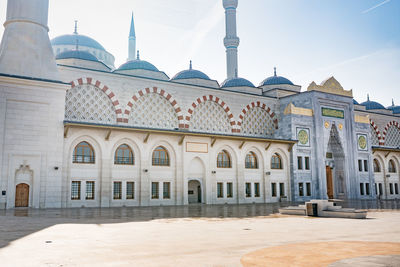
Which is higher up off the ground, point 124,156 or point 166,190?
point 124,156

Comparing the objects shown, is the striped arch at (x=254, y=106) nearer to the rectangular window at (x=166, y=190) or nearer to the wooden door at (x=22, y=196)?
the rectangular window at (x=166, y=190)

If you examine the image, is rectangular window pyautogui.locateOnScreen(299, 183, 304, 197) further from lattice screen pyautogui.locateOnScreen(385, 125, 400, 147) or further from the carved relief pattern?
lattice screen pyautogui.locateOnScreen(385, 125, 400, 147)

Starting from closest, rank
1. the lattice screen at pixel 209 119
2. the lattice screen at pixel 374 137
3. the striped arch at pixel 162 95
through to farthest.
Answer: the striped arch at pixel 162 95 → the lattice screen at pixel 209 119 → the lattice screen at pixel 374 137

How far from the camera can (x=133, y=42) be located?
55.2 metres

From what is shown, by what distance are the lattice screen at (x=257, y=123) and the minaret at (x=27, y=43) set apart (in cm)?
1434

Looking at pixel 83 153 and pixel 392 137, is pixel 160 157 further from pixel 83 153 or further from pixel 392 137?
pixel 392 137

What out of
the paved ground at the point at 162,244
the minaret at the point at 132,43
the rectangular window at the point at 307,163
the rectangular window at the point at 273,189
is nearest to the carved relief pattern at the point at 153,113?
the rectangular window at the point at 273,189

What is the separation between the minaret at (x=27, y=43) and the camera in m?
18.3

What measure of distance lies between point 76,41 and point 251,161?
79.5ft

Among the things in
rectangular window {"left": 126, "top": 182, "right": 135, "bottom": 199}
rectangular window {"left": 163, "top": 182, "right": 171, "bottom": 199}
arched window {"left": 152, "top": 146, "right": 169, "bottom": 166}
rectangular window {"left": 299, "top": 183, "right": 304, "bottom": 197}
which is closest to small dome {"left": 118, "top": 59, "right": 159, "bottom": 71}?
arched window {"left": 152, "top": 146, "right": 169, "bottom": 166}

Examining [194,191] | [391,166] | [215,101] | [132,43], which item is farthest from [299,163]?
[132,43]

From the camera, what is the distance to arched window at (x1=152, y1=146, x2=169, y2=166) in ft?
70.8

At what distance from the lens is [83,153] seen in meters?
19.3

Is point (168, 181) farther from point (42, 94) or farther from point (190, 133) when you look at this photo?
point (42, 94)
